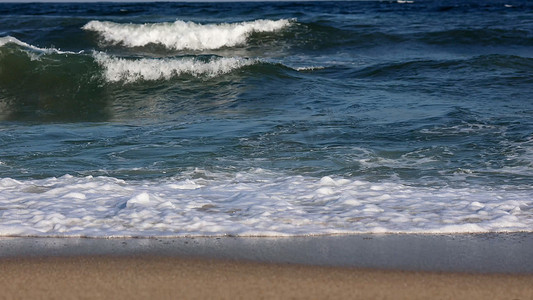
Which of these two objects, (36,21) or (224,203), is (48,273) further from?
(36,21)

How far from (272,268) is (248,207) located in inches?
46.2

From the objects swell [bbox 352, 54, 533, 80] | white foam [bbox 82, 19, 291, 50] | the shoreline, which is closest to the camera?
the shoreline

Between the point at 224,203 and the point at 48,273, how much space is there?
1.54 m

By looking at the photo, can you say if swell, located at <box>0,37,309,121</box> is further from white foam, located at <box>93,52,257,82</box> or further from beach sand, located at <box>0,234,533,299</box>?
beach sand, located at <box>0,234,533,299</box>

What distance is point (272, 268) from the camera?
343 centimetres

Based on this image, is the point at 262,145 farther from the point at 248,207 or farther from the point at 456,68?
the point at 456,68

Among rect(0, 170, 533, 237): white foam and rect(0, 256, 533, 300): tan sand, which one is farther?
rect(0, 170, 533, 237): white foam

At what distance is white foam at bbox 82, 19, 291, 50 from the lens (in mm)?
18234

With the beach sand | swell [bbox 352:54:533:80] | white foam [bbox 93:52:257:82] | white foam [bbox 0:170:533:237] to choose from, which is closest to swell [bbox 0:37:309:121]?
white foam [bbox 93:52:257:82]

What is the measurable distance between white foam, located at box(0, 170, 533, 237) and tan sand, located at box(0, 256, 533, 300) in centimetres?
58

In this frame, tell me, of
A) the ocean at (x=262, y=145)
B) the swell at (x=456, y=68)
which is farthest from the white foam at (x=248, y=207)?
the swell at (x=456, y=68)

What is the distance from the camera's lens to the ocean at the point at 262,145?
4.37 m

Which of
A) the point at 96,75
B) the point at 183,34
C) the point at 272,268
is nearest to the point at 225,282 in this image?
the point at 272,268

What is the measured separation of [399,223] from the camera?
423cm
